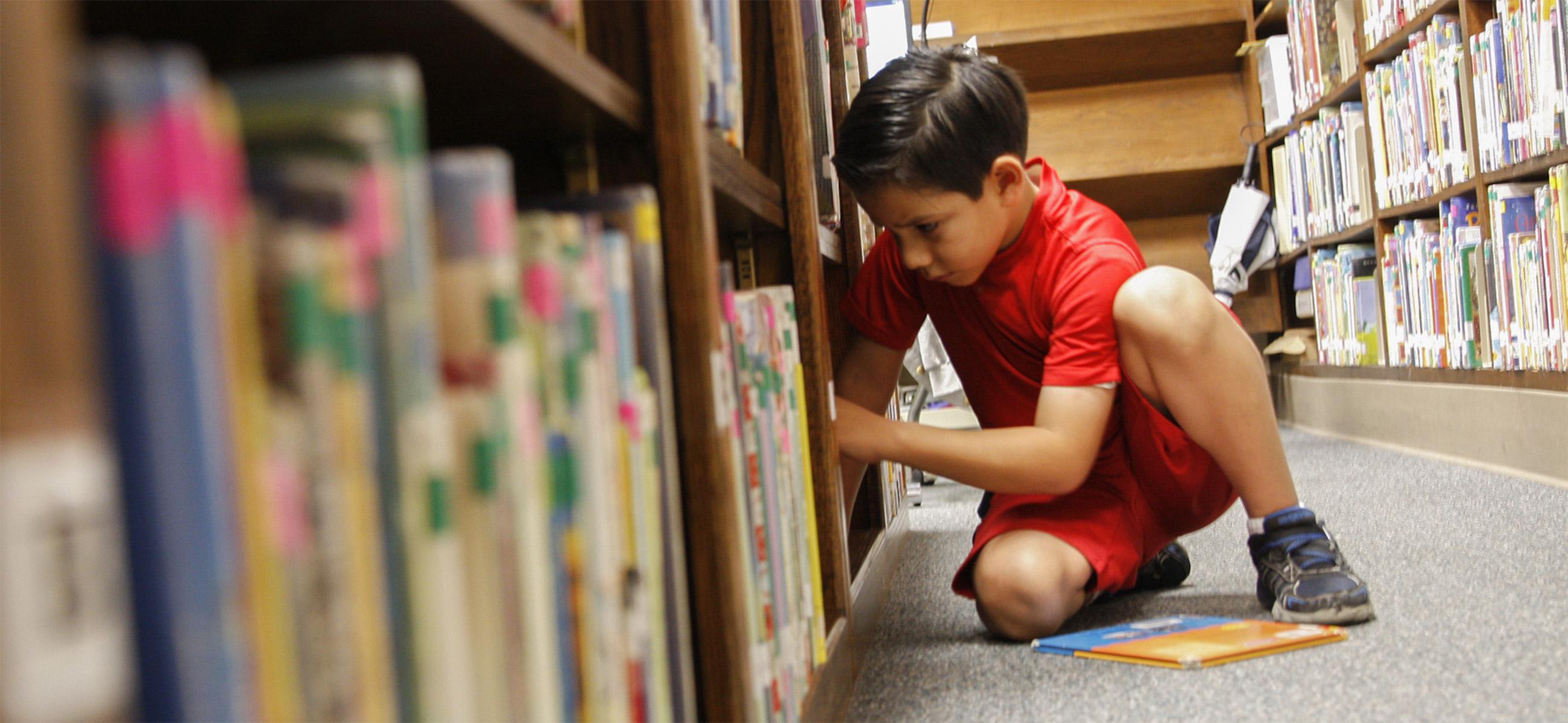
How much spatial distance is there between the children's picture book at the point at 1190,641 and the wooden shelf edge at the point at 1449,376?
3.72 feet

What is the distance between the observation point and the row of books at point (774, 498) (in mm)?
657

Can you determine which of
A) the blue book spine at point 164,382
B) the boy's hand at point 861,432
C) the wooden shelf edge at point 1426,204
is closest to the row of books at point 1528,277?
the wooden shelf edge at point 1426,204

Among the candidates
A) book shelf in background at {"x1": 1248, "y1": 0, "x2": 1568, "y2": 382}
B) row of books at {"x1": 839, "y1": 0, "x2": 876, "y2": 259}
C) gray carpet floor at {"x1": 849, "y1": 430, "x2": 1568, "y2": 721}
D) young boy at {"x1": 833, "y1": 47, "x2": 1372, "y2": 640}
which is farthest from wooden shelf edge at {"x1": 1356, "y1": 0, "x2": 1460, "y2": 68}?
young boy at {"x1": 833, "y1": 47, "x2": 1372, "y2": 640}

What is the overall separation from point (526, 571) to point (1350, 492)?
6.50 ft

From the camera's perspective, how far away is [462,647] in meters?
0.31

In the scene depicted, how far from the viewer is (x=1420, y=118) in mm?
2436

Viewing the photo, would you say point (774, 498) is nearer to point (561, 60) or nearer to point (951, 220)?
point (561, 60)

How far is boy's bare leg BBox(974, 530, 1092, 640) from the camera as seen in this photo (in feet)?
3.73

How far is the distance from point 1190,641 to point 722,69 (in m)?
0.67

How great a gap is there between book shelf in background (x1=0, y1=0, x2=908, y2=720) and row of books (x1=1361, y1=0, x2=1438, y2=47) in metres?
1.78

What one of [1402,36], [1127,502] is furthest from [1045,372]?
[1402,36]

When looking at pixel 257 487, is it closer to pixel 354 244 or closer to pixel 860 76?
pixel 354 244

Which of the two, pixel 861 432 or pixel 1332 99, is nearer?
pixel 861 432

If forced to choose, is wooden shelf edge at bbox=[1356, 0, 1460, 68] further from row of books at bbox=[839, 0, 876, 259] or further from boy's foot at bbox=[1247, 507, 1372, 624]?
boy's foot at bbox=[1247, 507, 1372, 624]
